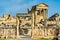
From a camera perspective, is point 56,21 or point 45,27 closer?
point 45,27

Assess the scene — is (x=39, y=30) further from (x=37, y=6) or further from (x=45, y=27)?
(x=37, y=6)

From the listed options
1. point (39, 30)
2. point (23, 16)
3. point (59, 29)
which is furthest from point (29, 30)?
point (23, 16)

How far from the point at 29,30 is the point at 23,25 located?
255 cm

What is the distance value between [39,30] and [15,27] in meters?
3.68

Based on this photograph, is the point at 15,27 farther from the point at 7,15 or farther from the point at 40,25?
the point at 7,15

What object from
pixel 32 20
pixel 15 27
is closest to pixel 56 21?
pixel 32 20

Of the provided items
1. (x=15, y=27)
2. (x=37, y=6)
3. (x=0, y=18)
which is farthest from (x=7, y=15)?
(x=15, y=27)

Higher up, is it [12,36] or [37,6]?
[37,6]

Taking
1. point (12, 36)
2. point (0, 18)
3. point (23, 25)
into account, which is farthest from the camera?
point (0, 18)

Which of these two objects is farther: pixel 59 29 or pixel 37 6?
pixel 37 6

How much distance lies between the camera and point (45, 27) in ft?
146

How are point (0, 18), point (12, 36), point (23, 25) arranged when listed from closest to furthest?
point (12, 36) → point (23, 25) → point (0, 18)

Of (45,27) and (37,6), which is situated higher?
(37,6)

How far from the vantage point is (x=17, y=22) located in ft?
150
